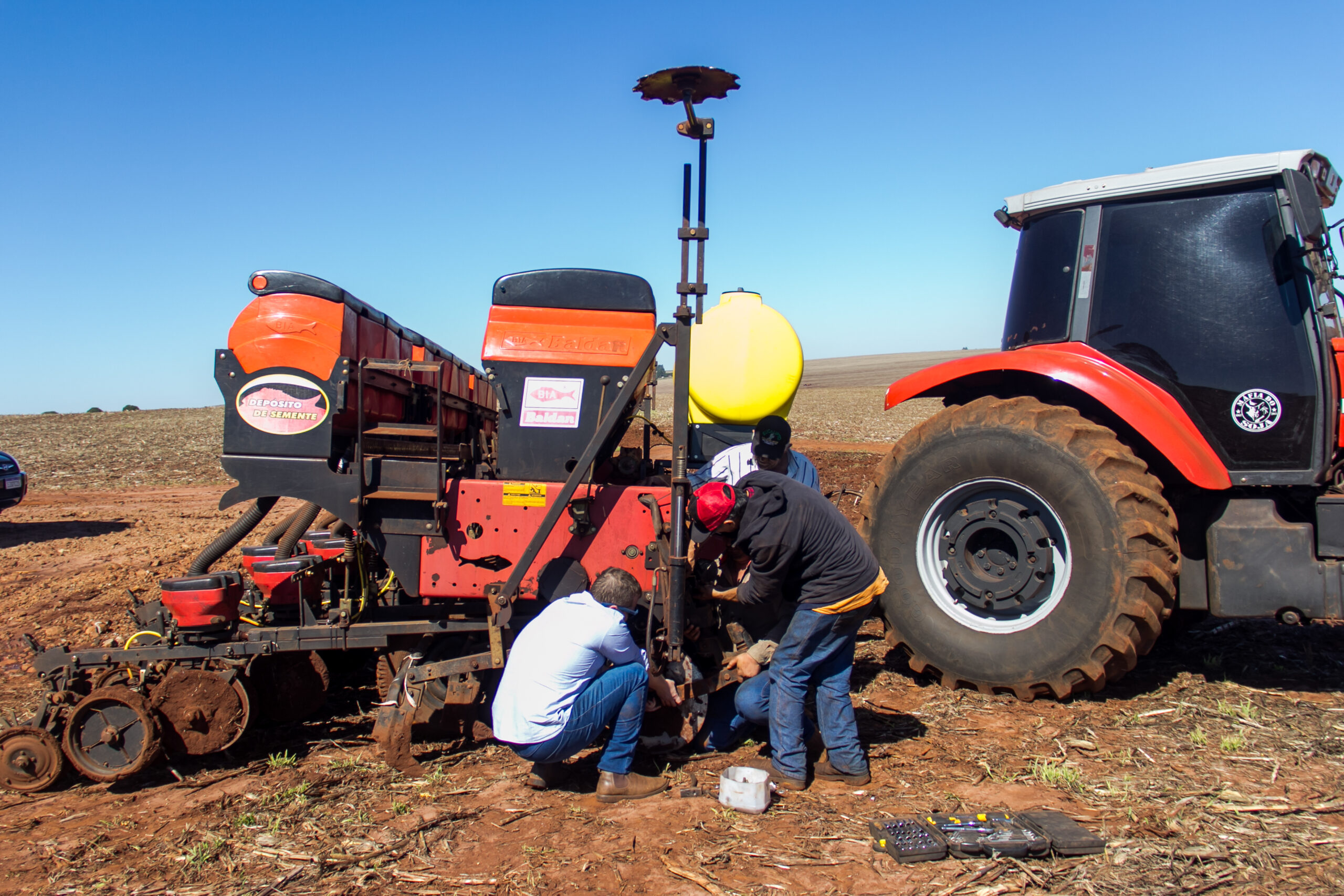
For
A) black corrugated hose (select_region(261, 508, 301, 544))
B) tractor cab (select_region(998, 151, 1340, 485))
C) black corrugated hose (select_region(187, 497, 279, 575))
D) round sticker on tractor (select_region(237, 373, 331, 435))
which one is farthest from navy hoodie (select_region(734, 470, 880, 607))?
black corrugated hose (select_region(261, 508, 301, 544))

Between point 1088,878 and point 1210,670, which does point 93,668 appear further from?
point 1210,670

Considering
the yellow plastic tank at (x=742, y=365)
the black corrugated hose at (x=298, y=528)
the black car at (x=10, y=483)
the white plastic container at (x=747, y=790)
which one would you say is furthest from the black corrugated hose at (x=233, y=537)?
the black car at (x=10, y=483)

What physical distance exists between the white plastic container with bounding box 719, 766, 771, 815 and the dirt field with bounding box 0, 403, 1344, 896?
7 cm

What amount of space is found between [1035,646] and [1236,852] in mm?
1440

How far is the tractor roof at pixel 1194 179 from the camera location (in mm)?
4316

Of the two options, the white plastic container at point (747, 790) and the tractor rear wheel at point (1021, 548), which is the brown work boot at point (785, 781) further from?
the tractor rear wheel at point (1021, 548)

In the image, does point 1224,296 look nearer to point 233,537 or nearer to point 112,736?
point 233,537

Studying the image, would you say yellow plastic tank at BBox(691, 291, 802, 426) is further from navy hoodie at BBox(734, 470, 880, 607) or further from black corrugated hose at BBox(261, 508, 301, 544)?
black corrugated hose at BBox(261, 508, 301, 544)

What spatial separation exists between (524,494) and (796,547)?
1.47m

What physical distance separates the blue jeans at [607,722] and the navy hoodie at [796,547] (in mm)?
660

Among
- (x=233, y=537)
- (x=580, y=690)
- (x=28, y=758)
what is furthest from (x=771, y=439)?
(x=28, y=758)

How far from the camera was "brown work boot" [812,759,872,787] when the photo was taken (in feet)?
12.9

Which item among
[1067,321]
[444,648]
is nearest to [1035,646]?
[1067,321]

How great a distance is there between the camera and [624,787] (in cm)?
386
